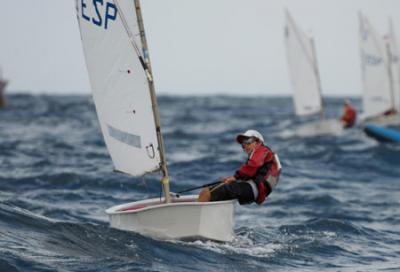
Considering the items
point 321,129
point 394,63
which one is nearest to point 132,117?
point 321,129

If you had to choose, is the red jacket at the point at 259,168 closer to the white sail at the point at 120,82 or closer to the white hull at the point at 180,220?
the white hull at the point at 180,220

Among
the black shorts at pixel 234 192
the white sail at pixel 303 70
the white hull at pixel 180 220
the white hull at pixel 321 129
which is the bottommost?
the white hull at pixel 321 129

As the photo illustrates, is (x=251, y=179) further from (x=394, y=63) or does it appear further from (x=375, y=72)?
(x=394, y=63)

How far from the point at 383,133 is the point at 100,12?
2313cm

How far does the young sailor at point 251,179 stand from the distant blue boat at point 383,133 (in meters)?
21.1

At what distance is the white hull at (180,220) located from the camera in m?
11.8

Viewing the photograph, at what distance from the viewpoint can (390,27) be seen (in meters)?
47.5

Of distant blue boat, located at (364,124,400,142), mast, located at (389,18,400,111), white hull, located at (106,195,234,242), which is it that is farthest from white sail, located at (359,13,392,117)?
white hull, located at (106,195,234,242)

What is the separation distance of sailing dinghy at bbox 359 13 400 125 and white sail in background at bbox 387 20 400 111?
63cm

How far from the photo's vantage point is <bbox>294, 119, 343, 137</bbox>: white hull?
40.9 meters

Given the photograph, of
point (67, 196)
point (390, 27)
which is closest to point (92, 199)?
point (67, 196)

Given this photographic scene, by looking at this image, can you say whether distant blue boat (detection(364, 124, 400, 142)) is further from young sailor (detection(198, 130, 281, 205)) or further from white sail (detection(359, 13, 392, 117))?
young sailor (detection(198, 130, 281, 205))

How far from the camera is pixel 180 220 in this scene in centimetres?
1188

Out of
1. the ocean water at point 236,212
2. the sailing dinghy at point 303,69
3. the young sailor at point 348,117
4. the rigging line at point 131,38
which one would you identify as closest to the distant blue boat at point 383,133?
the ocean water at point 236,212
